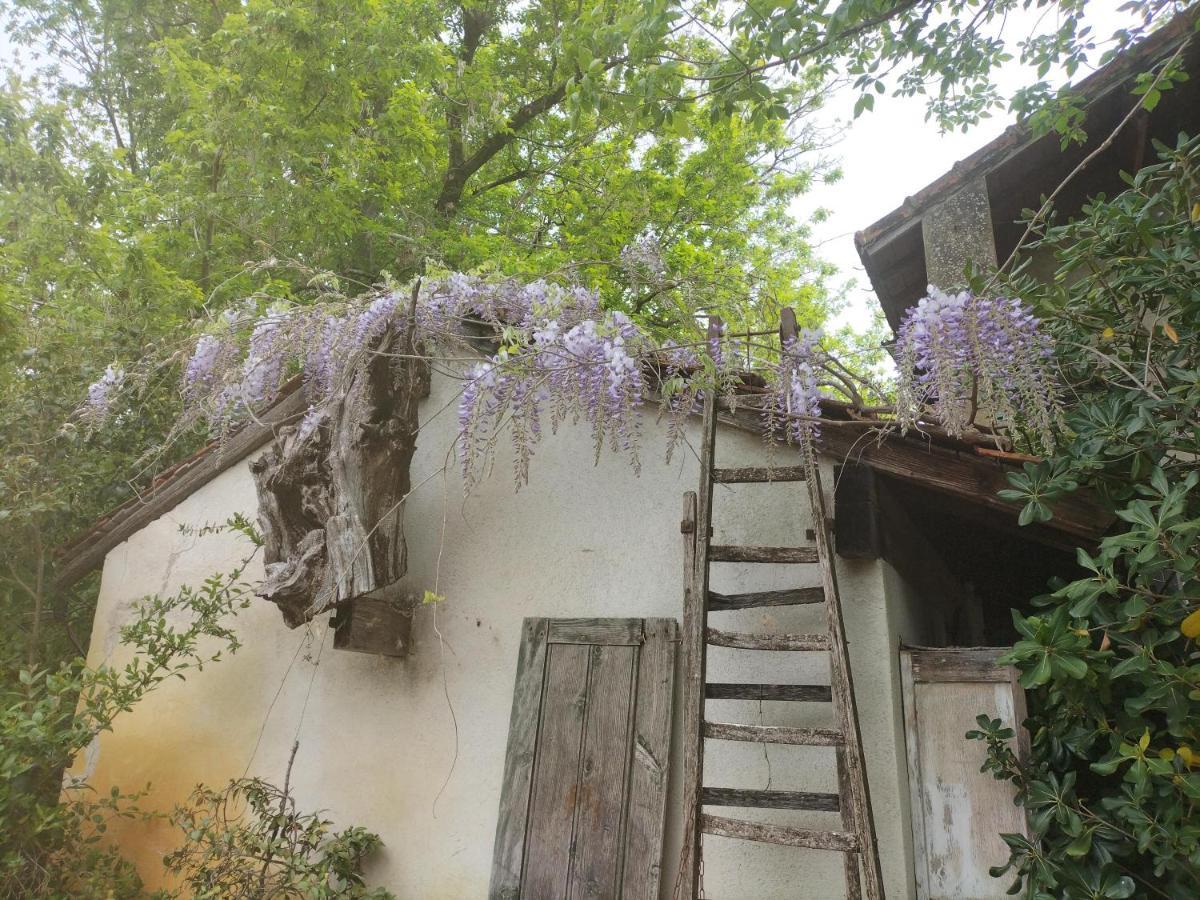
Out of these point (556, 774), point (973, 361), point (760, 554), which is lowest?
point (556, 774)

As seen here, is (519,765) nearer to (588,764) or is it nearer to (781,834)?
(588,764)

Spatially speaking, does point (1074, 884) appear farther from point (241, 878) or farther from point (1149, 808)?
point (241, 878)

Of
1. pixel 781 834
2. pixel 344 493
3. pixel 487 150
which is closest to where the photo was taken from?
pixel 781 834

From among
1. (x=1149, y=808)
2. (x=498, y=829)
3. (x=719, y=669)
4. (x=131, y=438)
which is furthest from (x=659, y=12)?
(x=131, y=438)

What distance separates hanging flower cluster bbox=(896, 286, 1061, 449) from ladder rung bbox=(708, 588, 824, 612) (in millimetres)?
680

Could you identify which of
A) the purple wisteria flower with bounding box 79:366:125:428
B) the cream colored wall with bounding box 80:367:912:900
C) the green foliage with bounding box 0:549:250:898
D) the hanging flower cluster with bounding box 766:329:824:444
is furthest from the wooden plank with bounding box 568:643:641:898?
the purple wisteria flower with bounding box 79:366:125:428

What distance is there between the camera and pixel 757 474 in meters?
3.02

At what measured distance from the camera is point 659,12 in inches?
120

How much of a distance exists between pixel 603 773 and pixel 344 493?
1.73 meters

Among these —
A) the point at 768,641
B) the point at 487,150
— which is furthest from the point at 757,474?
the point at 487,150

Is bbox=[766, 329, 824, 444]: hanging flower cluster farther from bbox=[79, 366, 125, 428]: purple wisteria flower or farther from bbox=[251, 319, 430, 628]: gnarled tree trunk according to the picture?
bbox=[79, 366, 125, 428]: purple wisteria flower

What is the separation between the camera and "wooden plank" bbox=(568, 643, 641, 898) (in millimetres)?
2986

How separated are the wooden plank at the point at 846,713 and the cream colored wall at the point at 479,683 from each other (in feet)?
0.65

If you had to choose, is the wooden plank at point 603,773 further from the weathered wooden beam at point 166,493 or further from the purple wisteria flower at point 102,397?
the purple wisteria flower at point 102,397
